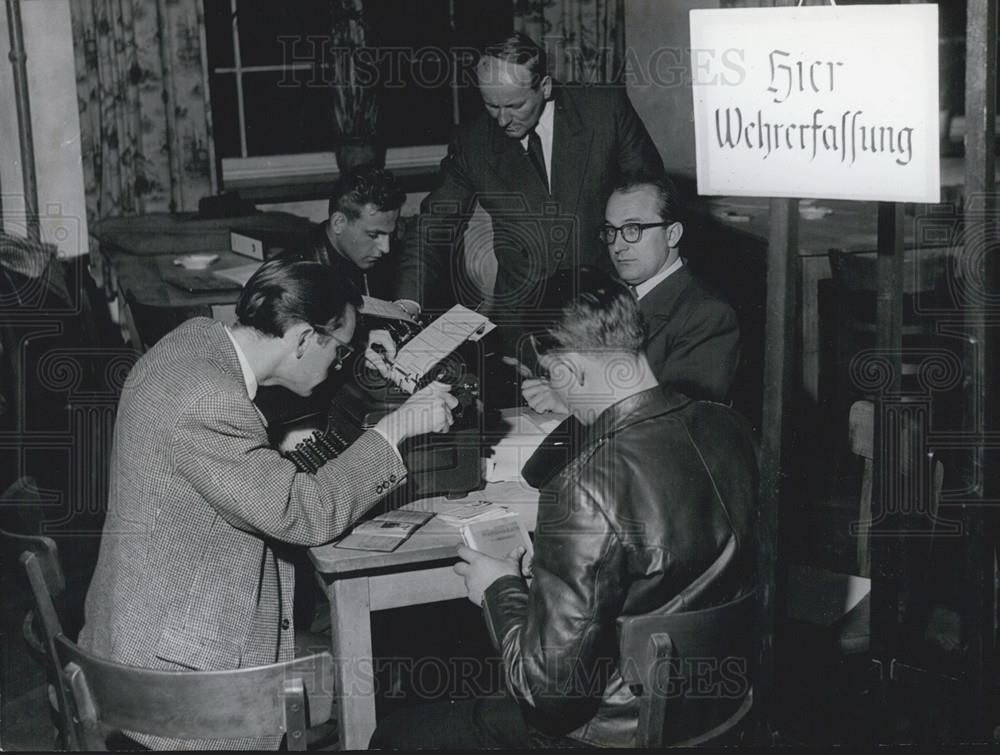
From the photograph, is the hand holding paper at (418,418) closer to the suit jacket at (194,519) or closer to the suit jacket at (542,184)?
the suit jacket at (194,519)

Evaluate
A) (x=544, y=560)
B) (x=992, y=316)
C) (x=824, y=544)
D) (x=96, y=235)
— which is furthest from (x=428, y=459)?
(x=96, y=235)

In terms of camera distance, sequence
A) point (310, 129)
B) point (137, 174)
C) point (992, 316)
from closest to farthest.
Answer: point (992, 316), point (137, 174), point (310, 129)

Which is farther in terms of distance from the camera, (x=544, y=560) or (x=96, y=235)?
(x=96, y=235)

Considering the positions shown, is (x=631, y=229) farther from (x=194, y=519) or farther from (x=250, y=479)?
(x=194, y=519)

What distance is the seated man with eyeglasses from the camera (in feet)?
11.1

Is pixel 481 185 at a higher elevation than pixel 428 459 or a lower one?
higher

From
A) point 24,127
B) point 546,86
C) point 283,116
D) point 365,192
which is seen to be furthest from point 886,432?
point 283,116

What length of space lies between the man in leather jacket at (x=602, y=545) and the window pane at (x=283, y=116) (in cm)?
504

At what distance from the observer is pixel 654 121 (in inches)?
266

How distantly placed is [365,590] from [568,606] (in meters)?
0.67

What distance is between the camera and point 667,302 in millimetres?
3422

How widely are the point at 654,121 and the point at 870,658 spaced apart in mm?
4483

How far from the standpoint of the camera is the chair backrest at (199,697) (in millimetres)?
2018

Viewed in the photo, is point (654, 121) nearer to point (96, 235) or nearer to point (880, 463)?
point (96, 235)
